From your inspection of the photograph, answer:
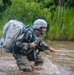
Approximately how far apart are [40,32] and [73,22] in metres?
7.26

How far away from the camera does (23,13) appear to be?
1459cm

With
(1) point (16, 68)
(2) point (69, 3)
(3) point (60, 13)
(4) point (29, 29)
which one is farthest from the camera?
(2) point (69, 3)

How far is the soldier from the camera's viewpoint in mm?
7707

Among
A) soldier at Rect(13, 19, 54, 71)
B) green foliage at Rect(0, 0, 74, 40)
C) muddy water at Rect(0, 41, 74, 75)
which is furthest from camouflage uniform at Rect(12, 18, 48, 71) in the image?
green foliage at Rect(0, 0, 74, 40)

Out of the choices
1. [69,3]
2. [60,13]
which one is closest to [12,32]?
[60,13]

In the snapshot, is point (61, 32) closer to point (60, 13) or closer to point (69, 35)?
point (69, 35)

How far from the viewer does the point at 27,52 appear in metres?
8.02

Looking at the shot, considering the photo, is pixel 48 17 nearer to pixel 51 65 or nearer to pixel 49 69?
pixel 51 65

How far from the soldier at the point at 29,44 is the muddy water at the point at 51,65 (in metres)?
0.26

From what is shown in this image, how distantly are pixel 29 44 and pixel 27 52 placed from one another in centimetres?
36

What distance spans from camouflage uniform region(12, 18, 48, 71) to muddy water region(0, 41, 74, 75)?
0.17 meters

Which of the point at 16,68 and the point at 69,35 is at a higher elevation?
the point at 16,68

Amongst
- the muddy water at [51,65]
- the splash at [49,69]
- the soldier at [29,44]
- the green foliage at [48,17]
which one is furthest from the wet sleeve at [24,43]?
the green foliage at [48,17]

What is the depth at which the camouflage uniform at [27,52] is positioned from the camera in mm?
7715
